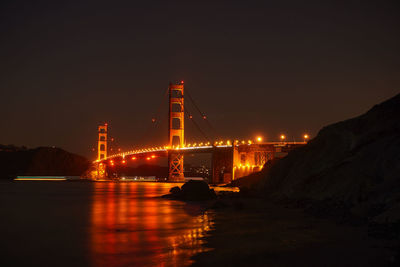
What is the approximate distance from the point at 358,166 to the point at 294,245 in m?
6.11

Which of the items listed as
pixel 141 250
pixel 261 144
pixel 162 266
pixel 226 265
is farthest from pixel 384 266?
pixel 261 144

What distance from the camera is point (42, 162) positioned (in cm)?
12838

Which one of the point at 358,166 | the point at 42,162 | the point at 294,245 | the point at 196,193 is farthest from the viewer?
the point at 42,162

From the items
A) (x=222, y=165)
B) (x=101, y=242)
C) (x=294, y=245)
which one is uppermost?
(x=222, y=165)

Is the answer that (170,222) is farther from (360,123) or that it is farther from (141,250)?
(360,123)

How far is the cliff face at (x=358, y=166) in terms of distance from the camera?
10.6 metres

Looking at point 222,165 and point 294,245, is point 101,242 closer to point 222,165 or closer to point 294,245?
point 294,245

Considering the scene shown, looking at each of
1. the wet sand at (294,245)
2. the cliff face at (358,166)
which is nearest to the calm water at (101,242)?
the wet sand at (294,245)

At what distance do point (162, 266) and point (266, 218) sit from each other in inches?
264

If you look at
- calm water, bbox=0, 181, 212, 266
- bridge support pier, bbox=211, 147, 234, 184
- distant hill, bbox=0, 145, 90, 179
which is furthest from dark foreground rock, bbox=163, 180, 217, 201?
distant hill, bbox=0, 145, 90, 179

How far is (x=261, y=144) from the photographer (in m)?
46.4

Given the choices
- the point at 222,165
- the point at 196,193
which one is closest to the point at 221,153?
the point at 222,165

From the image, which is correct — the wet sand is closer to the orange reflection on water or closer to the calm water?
the orange reflection on water

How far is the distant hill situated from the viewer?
123 m
